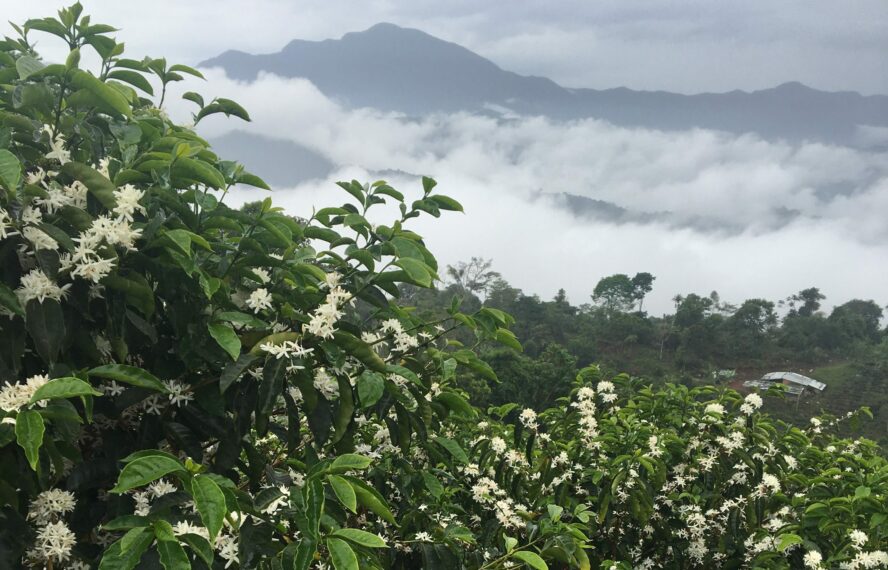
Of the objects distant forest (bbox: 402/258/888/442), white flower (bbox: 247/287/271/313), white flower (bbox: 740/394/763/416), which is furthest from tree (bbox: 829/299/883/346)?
white flower (bbox: 247/287/271/313)

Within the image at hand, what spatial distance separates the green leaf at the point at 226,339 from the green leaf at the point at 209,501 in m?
0.40

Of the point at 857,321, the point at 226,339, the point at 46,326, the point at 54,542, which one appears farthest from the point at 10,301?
the point at 857,321

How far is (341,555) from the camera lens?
1233 millimetres

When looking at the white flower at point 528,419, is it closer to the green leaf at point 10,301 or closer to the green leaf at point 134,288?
the green leaf at point 134,288

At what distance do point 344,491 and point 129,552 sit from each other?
0.39 metres

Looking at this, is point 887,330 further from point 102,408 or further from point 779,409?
point 102,408

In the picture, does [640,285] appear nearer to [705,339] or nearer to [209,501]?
[705,339]

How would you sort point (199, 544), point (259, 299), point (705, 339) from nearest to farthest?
1. point (199, 544)
2. point (259, 299)
3. point (705, 339)

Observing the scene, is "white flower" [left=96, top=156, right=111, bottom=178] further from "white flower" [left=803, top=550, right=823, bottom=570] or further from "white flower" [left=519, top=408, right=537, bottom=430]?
"white flower" [left=803, top=550, right=823, bottom=570]

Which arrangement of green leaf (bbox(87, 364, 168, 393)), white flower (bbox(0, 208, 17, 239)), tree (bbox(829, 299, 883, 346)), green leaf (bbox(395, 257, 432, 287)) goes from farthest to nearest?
tree (bbox(829, 299, 883, 346))
green leaf (bbox(395, 257, 432, 287))
white flower (bbox(0, 208, 17, 239))
green leaf (bbox(87, 364, 168, 393))

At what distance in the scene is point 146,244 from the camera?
1.62 meters

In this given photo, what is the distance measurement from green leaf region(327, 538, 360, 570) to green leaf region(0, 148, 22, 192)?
0.94m

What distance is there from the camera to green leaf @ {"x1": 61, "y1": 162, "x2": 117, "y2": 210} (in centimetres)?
160

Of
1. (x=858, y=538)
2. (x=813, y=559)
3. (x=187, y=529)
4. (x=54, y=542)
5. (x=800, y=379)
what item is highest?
(x=187, y=529)
